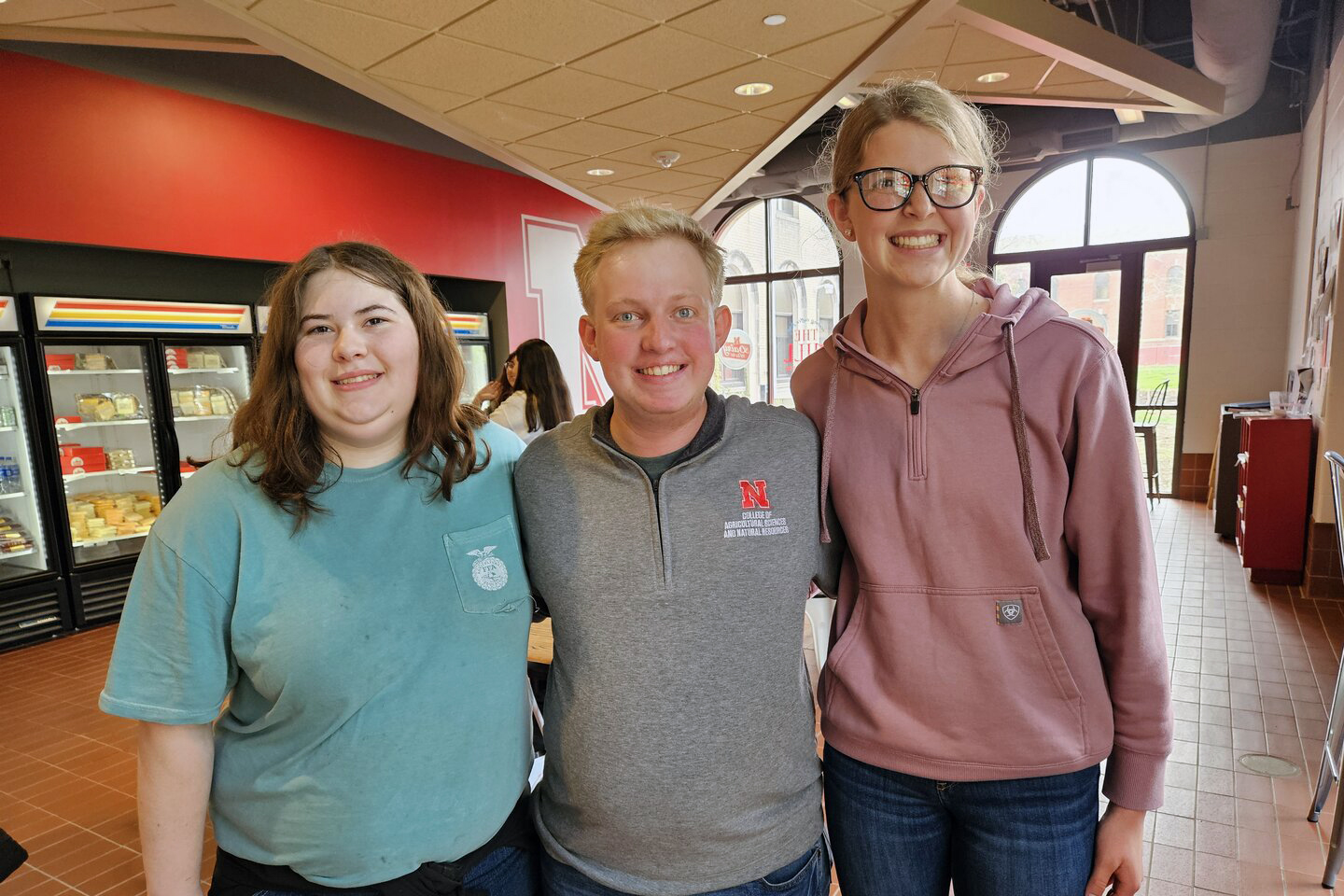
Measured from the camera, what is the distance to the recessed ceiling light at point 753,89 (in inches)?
185

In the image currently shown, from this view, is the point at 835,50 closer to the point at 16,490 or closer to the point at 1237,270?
the point at 16,490

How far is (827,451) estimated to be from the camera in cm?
132

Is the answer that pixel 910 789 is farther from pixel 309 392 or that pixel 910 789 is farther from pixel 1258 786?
pixel 1258 786

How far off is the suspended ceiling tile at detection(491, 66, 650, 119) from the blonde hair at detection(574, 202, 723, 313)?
3.48 metres

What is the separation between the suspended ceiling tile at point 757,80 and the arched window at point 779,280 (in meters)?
6.23

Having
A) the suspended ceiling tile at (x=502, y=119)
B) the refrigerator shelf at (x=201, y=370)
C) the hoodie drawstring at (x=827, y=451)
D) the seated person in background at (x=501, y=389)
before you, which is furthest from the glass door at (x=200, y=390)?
the hoodie drawstring at (x=827, y=451)

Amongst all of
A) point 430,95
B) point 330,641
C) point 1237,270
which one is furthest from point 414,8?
point 1237,270

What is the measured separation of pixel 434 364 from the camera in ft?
4.32

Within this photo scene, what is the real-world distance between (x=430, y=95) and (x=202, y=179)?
88.1 inches

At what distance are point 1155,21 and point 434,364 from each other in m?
9.30

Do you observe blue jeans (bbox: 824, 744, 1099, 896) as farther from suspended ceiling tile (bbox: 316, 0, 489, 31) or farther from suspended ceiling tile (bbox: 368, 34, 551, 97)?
suspended ceiling tile (bbox: 368, 34, 551, 97)

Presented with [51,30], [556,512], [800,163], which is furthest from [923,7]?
[800,163]

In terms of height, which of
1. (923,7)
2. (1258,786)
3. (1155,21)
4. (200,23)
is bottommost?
(1258,786)

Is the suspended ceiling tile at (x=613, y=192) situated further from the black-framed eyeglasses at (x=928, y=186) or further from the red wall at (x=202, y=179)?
the black-framed eyeglasses at (x=928, y=186)
